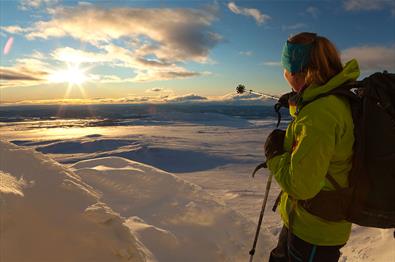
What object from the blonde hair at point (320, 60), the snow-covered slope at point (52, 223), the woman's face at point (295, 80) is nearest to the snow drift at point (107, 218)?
the snow-covered slope at point (52, 223)

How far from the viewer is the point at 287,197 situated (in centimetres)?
189

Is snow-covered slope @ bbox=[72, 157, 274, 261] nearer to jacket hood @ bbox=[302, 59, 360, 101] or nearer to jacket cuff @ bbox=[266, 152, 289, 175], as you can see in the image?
jacket cuff @ bbox=[266, 152, 289, 175]

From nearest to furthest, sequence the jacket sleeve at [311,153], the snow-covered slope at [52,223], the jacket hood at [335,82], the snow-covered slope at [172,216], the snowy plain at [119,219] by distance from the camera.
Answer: the jacket sleeve at [311,153] → the jacket hood at [335,82] → the snow-covered slope at [52,223] → the snowy plain at [119,219] → the snow-covered slope at [172,216]

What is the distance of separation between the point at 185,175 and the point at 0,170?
9808mm

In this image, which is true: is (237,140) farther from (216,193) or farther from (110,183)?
(110,183)

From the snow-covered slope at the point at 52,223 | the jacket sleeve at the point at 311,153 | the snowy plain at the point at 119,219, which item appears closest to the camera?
the jacket sleeve at the point at 311,153

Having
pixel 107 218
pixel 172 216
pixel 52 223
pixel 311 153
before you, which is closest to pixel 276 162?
pixel 311 153

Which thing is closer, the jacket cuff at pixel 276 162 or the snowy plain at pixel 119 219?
the jacket cuff at pixel 276 162

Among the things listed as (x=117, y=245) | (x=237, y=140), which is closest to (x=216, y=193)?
(x=117, y=245)

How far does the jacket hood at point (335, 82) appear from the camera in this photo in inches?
64.2

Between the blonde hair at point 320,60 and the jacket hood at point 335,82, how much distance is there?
4cm

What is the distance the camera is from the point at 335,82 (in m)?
1.64

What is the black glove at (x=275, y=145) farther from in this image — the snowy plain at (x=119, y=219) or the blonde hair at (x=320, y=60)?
the snowy plain at (x=119, y=219)

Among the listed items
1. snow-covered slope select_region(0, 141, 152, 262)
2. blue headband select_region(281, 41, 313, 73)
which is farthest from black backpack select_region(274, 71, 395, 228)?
snow-covered slope select_region(0, 141, 152, 262)
